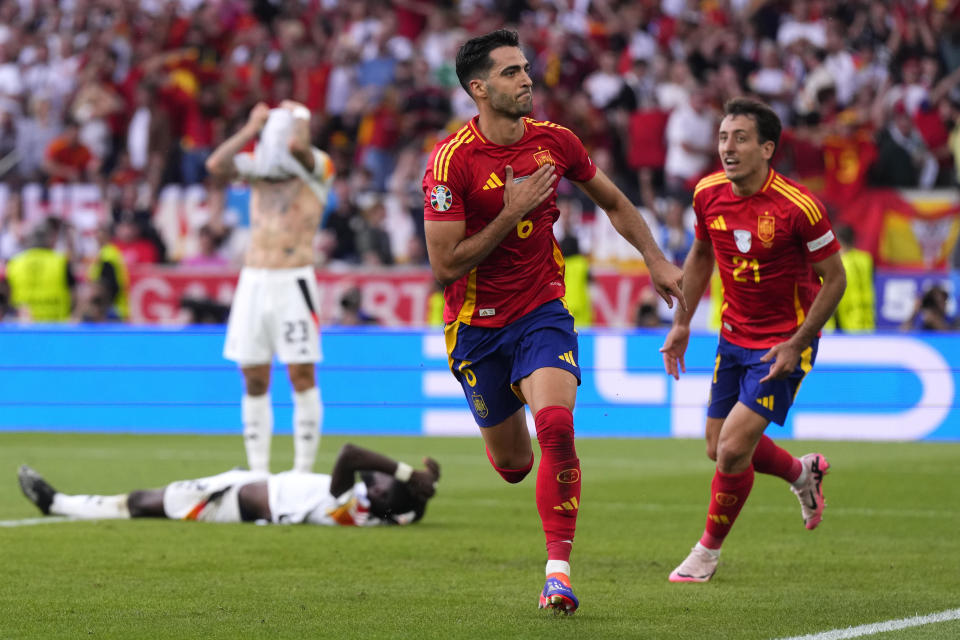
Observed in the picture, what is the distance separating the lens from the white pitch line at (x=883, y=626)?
5586mm

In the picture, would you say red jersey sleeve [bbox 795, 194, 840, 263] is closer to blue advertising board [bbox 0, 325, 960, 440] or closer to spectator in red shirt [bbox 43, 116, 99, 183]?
blue advertising board [bbox 0, 325, 960, 440]

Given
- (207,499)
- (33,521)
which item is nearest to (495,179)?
(207,499)

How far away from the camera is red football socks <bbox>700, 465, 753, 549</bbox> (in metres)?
7.30

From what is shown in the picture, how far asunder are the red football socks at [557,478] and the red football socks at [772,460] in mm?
1799

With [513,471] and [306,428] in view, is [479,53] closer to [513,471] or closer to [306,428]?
[513,471]

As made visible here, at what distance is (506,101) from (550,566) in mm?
1880

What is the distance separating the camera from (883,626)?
5836 millimetres

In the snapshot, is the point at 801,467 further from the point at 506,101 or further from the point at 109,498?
the point at 109,498

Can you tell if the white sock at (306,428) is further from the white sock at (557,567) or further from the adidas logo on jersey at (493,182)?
the white sock at (557,567)

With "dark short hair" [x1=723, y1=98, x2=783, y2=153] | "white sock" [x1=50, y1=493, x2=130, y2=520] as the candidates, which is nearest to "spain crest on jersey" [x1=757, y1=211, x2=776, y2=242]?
"dark short hair" [x1=723, y1=98, x2=783, y2=153]

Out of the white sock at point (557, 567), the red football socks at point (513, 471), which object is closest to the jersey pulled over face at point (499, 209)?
the red football socks at point (513, 471)

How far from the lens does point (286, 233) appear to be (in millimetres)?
→ 10875

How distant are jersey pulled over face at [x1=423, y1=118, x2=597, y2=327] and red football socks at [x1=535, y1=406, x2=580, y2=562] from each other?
56 centimetres

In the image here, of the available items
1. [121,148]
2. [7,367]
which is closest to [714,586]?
[7,367]
